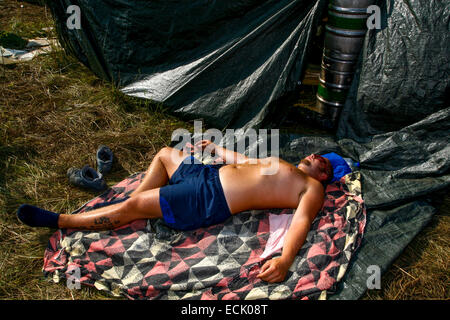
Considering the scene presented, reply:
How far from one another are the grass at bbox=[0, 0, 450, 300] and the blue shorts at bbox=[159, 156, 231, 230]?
0.65 m

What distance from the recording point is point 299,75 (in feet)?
10.9

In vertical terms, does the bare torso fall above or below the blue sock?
above

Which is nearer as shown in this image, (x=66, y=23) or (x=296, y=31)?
(x=296, y=31)

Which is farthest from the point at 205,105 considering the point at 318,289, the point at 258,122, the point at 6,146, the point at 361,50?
the point at 318,289

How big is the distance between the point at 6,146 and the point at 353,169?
3.00 meters

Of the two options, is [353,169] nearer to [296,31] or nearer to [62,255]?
[296,31]

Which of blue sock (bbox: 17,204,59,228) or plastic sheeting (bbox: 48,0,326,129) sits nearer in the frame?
blue sock (bbox: 17,204,59,228)

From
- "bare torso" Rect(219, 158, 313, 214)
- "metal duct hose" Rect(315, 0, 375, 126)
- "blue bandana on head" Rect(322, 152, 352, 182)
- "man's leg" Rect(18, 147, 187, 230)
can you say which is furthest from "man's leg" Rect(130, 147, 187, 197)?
"metal duct hose" Rect(315, 0, 375, 126)

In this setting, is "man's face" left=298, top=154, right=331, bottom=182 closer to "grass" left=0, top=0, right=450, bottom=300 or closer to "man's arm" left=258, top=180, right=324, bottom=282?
"man's arm" left=258, top=180, right=324, bottom=282

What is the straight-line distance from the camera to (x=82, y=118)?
3721mm

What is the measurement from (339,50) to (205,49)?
1291 millimetres

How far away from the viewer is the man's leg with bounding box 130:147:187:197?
2768 millimetres

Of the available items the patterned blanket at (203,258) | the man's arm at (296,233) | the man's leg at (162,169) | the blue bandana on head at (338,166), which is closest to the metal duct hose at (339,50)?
the blue bandana on head at (338,166)

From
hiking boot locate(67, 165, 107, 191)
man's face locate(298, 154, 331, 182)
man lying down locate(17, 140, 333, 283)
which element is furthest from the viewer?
hiking boot locate(67, 165, 107, 191)
